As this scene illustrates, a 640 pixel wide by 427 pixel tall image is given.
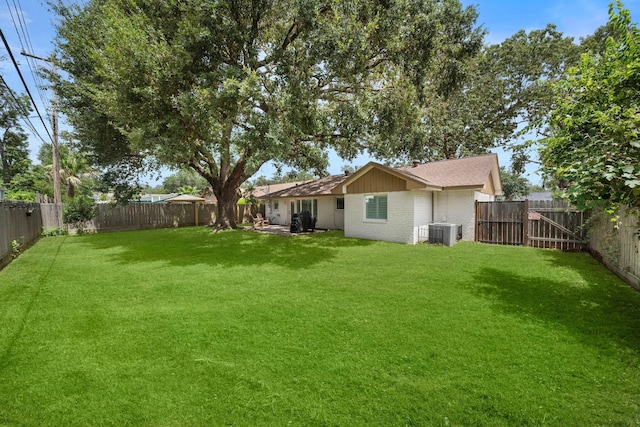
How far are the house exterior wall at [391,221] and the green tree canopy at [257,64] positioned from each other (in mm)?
2681

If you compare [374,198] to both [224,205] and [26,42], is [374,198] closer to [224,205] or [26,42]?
[224,205]

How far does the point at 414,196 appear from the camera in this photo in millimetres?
10930

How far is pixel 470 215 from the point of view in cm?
1138

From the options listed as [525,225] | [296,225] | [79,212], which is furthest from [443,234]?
[79,212]

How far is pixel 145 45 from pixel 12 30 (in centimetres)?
350

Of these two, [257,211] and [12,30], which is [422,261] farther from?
[257,211]

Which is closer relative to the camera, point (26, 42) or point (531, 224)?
A: point (26, 42)

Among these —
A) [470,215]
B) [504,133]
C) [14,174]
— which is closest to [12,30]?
[470,215]

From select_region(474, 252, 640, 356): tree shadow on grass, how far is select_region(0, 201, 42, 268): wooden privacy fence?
11.6 meters

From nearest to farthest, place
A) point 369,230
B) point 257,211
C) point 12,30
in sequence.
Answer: point 12,30 → point 369,230 → point 257,211

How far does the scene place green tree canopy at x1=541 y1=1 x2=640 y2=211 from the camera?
10.7 feet

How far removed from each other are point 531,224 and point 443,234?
10.1ft

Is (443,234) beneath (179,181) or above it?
beneath

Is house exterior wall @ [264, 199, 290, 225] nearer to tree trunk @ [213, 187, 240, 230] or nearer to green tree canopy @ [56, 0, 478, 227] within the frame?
tree trunk @ [213, 187, 240, 230]
